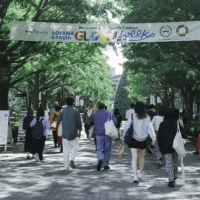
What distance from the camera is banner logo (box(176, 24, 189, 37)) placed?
17.0 meters

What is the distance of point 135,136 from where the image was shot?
32.9ft

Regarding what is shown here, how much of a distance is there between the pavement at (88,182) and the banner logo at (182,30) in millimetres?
4726

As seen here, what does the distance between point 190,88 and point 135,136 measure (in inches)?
1184

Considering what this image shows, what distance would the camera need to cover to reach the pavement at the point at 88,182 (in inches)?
328

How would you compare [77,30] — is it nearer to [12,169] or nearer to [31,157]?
[31,157]

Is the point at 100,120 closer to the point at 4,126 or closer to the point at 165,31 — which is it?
the point at 165,31

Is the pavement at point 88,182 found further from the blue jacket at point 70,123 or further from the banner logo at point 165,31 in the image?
the banner logo at point 165,31

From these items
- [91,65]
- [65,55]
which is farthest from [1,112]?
[91,65]

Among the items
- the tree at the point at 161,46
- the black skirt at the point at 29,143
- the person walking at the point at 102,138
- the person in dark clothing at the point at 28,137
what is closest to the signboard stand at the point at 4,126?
the person in dark clothing at the point at 28,137

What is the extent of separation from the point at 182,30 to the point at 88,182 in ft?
28.8

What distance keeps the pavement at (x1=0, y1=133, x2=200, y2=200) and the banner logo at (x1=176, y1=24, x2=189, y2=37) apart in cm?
473

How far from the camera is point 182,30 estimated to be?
17.1m

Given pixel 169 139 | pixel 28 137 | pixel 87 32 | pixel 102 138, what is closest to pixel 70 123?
pixel 102 138

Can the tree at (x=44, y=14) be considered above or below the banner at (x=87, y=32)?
above
